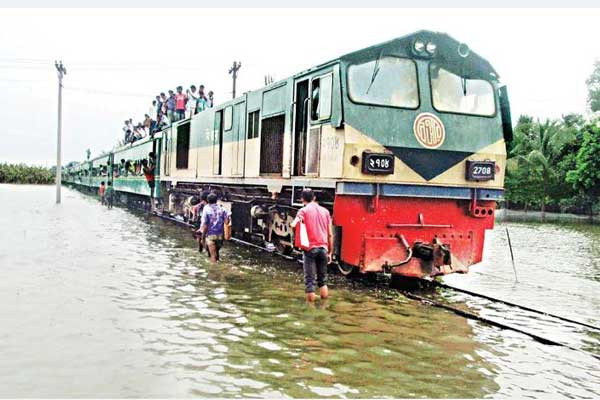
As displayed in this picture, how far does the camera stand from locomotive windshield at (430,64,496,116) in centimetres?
1005

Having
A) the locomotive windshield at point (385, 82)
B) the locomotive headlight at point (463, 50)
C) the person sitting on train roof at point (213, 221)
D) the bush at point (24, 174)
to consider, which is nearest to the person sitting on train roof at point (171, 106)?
the person sitting on train roof at point (213, 221)

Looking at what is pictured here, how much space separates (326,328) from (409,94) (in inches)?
166

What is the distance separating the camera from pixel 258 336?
6828mm

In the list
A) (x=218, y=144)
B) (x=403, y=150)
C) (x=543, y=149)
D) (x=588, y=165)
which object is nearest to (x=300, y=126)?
(x=403, y=150)

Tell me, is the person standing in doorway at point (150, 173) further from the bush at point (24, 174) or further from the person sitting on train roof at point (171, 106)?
the bush at point (24, 174)

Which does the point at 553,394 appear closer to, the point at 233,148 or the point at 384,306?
the point at 384,306

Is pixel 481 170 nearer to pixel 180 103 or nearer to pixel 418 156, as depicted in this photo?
pixel 418 156

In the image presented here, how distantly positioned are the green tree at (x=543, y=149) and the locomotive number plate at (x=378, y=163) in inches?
1333

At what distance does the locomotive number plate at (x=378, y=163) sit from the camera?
30.5ft

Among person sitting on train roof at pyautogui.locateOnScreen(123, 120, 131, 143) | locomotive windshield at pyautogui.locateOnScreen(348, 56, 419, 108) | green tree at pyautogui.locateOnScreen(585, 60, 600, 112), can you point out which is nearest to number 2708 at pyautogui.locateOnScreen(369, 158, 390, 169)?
locomotive windshield at pyautogui.locateOnScreen(348, 56, 419, 108)

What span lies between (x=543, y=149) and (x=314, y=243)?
125ft

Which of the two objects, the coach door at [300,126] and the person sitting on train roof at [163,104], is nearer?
the coach door at [300,126]

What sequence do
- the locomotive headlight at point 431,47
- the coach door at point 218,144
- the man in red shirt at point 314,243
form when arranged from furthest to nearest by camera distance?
1. the coach door at point 218,144
2. the locomotive headlight at point 431,47
3. the man in red shirt at point 314,243

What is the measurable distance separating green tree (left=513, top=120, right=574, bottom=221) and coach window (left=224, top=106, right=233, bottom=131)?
29566 millimetres
